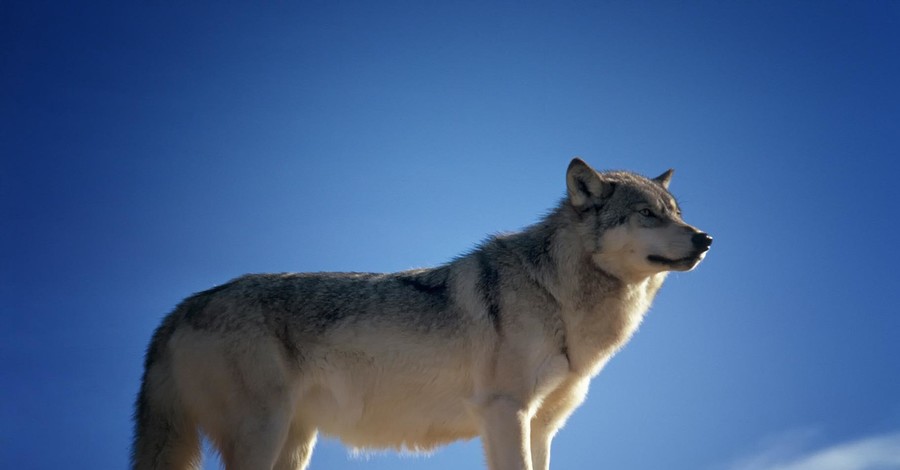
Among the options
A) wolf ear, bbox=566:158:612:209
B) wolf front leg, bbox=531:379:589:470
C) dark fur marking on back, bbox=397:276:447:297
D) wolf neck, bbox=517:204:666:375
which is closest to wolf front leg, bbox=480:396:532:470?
wolf front leg, bbox=531:379:589:470

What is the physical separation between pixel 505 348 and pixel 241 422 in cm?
253

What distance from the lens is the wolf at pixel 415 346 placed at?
7.49 metres

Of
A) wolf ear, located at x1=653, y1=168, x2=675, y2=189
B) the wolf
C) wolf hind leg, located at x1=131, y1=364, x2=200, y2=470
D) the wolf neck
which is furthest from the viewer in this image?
wolf ear, located at x1=653, y1=168, x2=675, y2=189

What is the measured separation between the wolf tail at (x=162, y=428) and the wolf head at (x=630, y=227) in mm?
4278

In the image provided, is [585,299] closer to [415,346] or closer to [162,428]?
[415,346]

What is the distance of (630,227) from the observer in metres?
7.84

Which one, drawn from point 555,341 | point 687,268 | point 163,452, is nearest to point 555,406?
point 555,341

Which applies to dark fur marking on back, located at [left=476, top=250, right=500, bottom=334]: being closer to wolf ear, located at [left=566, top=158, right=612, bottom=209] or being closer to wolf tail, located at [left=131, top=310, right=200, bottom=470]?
wolf ear, located at [left=566, top=158, right=612, bottom=209]

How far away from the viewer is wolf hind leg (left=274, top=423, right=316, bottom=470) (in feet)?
26.4

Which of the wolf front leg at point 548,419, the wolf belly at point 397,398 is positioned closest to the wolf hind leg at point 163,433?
the wolf belly at point 397,398

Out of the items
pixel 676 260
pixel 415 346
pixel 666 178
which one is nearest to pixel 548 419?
pixel 415 346

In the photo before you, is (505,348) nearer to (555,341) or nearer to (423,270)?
(555,341)

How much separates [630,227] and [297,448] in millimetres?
4017

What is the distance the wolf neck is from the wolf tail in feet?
12.1
